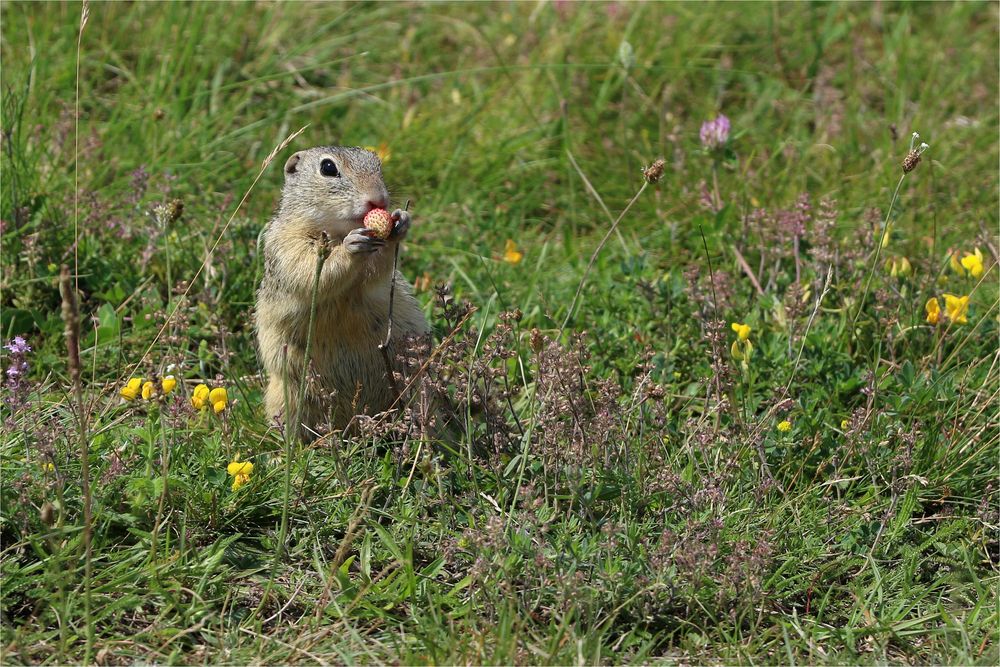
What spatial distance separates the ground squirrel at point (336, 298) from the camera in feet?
12.9

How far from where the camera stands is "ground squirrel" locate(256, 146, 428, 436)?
3941 millimetres

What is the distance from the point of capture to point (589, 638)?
2.97 meters

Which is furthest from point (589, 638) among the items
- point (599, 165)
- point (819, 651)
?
point (599, 165)

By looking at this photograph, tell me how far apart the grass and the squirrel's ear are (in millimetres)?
439

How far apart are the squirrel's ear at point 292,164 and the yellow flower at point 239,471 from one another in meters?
1.39

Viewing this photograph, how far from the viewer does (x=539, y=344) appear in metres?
3.32

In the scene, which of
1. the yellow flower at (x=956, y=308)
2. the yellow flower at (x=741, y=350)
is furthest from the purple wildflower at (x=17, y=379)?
the yellow flower at (x=956, y=308)

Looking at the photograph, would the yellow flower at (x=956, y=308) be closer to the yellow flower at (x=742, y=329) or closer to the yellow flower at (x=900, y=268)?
the yellow flower at (x=900, y=268)

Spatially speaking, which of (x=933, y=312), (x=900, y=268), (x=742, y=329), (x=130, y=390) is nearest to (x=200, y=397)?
(x=130, y=390)

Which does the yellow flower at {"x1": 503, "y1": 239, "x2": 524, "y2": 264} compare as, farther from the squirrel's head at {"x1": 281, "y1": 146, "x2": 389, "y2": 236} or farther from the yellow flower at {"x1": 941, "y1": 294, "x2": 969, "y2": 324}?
the yellow flower at {"x1": 941, "y1": 294, "x2": 969, "y2": 324}

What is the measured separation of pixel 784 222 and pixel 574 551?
80.3 inches

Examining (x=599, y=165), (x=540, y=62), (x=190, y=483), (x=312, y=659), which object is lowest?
(x=312, y=659)

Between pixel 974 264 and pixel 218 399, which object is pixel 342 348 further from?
pixel 974 264

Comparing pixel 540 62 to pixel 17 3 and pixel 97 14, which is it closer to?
pixel 97 14
